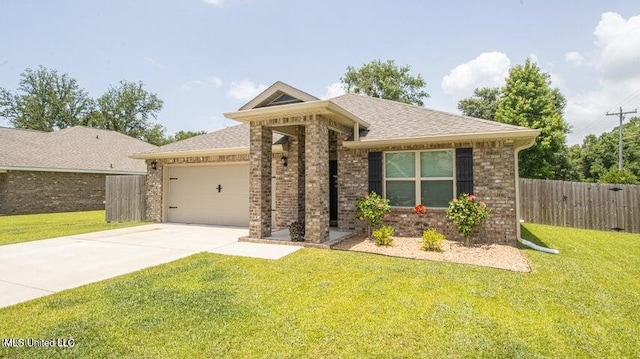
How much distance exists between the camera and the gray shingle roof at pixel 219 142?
1047 centimetres

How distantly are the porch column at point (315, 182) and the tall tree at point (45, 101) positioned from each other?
3936cm

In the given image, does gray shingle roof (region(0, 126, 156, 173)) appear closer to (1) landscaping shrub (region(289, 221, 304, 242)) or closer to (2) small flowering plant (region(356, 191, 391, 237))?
(1) landscaping shrub (region(289, 221, 304, 242))

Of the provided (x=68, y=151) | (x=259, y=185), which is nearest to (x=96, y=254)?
(x=259, y=185)

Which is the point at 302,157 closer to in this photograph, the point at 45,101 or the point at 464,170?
the point at 464,170

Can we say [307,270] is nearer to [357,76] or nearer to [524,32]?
[524,32]

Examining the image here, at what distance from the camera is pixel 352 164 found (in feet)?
28.9

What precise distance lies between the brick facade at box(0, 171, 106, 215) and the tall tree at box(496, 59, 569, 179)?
28.1 meters

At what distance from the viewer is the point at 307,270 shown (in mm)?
5121

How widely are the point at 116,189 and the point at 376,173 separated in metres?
10.7

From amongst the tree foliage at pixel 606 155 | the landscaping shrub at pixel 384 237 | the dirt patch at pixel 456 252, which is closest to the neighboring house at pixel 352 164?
the dirt patch at pixel 456 252

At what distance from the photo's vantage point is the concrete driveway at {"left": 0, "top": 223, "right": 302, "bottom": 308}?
449cm

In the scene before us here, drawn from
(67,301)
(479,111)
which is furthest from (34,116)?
(479,111)

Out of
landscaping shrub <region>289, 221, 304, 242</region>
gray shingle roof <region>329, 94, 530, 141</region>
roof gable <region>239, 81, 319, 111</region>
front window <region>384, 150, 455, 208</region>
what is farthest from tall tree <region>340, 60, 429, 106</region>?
landscaping shrub <region>289, 221, 304, 242</region>

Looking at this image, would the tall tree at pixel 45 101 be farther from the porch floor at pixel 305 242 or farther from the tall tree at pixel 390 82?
the porch floor at pixel 305 242
